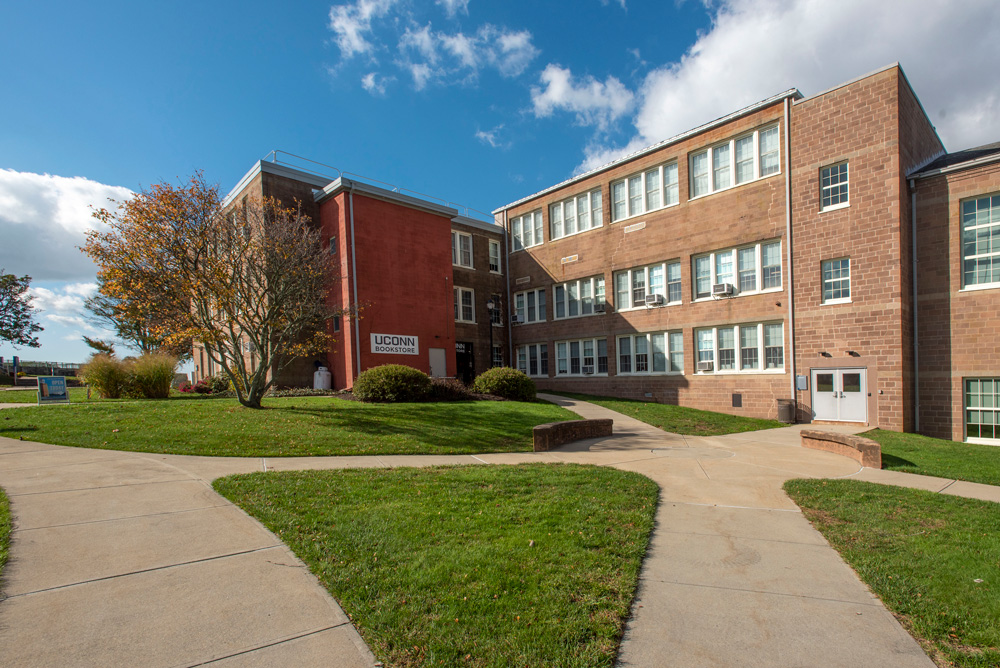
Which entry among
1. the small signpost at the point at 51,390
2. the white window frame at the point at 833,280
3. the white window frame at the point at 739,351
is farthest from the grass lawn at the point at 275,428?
the white window frame at the point at 833,280

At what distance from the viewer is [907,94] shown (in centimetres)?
1709

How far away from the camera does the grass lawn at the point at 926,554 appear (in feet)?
11.6

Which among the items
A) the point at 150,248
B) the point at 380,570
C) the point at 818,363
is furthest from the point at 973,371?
the point at 150,248

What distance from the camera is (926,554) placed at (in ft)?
16.1

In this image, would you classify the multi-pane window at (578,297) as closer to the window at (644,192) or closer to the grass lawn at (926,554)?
the window at (644,192)

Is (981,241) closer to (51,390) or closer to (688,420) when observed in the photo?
(688,420)

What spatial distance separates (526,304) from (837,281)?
1519 centimetres

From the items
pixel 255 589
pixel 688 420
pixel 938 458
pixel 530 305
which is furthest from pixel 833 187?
pixel 255 589

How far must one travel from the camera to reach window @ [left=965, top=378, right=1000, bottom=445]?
15297 millimetres

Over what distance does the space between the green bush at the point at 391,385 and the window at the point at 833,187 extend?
595 inches

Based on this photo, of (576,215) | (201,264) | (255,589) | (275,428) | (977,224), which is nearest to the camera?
(255,589)

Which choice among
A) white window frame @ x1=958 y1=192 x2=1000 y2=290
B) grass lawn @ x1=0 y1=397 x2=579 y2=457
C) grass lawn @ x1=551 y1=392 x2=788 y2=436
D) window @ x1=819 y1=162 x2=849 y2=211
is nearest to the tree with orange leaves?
grass lawn @ x1=0 y1=397 x2=579 y2=457

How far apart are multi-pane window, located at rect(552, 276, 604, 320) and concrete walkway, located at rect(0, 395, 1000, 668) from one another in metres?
18.7

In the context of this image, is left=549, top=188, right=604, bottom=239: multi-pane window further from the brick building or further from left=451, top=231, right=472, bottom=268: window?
left=451, top=231, right=472, bottom=268: window
